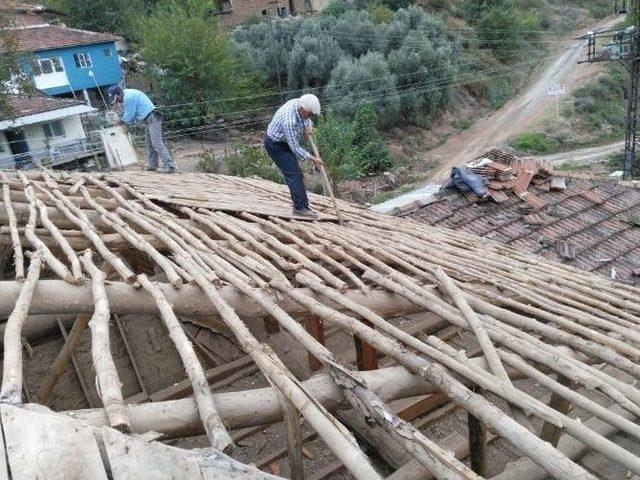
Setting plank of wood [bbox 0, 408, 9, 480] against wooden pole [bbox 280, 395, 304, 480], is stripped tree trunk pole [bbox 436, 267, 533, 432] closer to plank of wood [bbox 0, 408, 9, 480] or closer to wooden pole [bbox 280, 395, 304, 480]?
wooden pole [bbox 280, 395, 304, 480]

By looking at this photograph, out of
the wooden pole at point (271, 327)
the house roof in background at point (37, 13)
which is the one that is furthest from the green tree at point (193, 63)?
the wooden pole at point (271, 327)

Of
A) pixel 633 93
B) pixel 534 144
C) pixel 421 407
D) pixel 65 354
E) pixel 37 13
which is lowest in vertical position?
pixel 534 144

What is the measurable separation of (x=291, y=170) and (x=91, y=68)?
23096 millimetres

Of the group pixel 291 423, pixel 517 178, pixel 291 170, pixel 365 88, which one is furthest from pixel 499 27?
pixel 291 423

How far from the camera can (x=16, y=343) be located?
1.87 meters

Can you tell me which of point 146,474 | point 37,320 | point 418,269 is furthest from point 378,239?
point 146,474

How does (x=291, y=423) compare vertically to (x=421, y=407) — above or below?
above

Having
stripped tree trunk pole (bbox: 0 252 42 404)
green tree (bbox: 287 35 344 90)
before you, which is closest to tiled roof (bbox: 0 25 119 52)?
green tree (bbox: 287 35 344 90)

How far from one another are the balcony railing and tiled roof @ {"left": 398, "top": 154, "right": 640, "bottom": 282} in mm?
14866

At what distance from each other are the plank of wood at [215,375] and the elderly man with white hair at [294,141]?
144cm

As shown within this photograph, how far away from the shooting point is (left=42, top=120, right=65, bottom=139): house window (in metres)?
19.8

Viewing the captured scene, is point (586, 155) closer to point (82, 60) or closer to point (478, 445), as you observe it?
point (82, 60)

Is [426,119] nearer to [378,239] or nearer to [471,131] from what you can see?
[471,131]

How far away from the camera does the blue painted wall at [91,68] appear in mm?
23594
